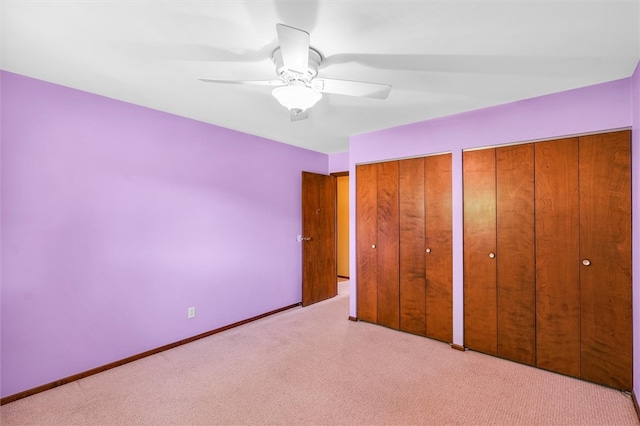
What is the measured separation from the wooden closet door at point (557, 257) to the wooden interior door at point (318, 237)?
9.19ft

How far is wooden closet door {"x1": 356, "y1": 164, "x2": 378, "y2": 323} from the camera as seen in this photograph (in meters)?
3.59

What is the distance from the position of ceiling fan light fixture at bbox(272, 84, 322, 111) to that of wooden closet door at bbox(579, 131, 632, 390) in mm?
2260

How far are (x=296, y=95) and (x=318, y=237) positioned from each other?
3.14 metres

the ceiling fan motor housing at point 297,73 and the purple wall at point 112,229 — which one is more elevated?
the ceiling fan motor housing at point 297,73

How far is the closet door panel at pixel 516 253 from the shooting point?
258cm

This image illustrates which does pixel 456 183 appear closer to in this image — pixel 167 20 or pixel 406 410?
pixel 406 410

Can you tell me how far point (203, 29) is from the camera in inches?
63.8

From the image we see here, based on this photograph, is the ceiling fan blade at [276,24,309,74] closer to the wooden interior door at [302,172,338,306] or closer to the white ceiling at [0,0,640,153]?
the white ceiling at [0,0,640,153]

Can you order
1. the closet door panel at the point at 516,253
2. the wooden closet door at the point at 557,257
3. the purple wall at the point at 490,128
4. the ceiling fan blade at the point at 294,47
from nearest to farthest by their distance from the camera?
the ceiling fan blade at the point at 294,47
the purple wall at the point at 490,128
the wooden closet door at the point at 557,257
the closet door panel at the point at 516,253

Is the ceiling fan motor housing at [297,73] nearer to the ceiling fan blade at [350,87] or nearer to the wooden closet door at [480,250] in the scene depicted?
the ceiling fan blade at [350,87]

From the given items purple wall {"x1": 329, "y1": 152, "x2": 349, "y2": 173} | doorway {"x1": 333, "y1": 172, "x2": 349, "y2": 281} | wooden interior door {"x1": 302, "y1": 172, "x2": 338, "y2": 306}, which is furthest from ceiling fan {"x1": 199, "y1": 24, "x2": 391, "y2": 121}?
doorway {"x1": 333, "y1": 172, "x2": 349, "y2": 281}

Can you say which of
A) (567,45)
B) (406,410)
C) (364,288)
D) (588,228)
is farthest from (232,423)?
(567,45)

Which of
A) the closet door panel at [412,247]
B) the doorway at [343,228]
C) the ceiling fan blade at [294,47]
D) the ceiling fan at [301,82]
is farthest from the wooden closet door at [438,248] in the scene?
the doorway at [343,228]

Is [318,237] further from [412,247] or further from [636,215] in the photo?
[636,215]
